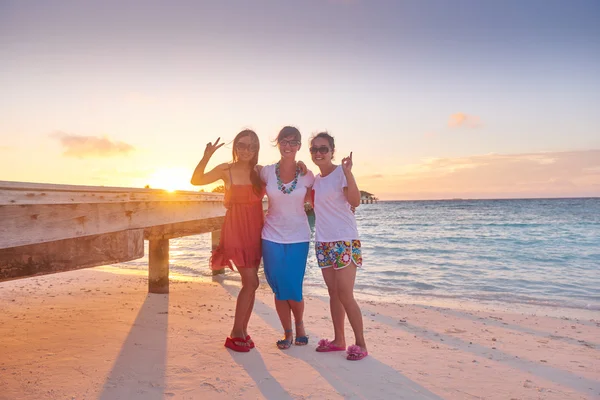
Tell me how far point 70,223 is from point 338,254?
2262 mm

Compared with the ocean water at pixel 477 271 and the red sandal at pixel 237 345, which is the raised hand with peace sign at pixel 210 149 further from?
the ocean water at pixel 477 271

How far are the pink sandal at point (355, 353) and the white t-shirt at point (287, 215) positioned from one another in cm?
111

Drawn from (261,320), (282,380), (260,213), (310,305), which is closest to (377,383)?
(282,380)

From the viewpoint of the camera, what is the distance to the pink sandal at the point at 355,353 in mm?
4037

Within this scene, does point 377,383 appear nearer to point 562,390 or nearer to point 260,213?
point 562,390

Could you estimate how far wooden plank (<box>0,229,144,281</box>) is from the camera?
340cm

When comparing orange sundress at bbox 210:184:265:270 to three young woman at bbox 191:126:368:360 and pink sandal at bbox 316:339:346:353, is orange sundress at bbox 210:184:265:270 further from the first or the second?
pink sandal at bbox 316:339:346:353

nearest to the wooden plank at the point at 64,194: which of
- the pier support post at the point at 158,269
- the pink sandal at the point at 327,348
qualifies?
the pink sandal at the point at 327,348

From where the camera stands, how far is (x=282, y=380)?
3.54 m

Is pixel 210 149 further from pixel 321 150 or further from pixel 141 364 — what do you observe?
pixel 141 364

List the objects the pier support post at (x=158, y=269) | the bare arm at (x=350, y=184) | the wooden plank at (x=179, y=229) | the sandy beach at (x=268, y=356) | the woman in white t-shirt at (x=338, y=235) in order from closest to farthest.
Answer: the sandy beach at (x=268, y=356), the bare arm at (x=350, y=184), the woman in white t-shirt at (x=338, y=235), the wooden plank at (x=179, y=229), the pier support post at (x=158, y=269)

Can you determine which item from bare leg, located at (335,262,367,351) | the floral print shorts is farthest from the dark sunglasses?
bare leg, located at (335,262,367,351)

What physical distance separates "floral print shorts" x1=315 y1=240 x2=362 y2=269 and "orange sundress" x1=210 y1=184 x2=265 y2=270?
639 millimetres

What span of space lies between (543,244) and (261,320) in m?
19.1
